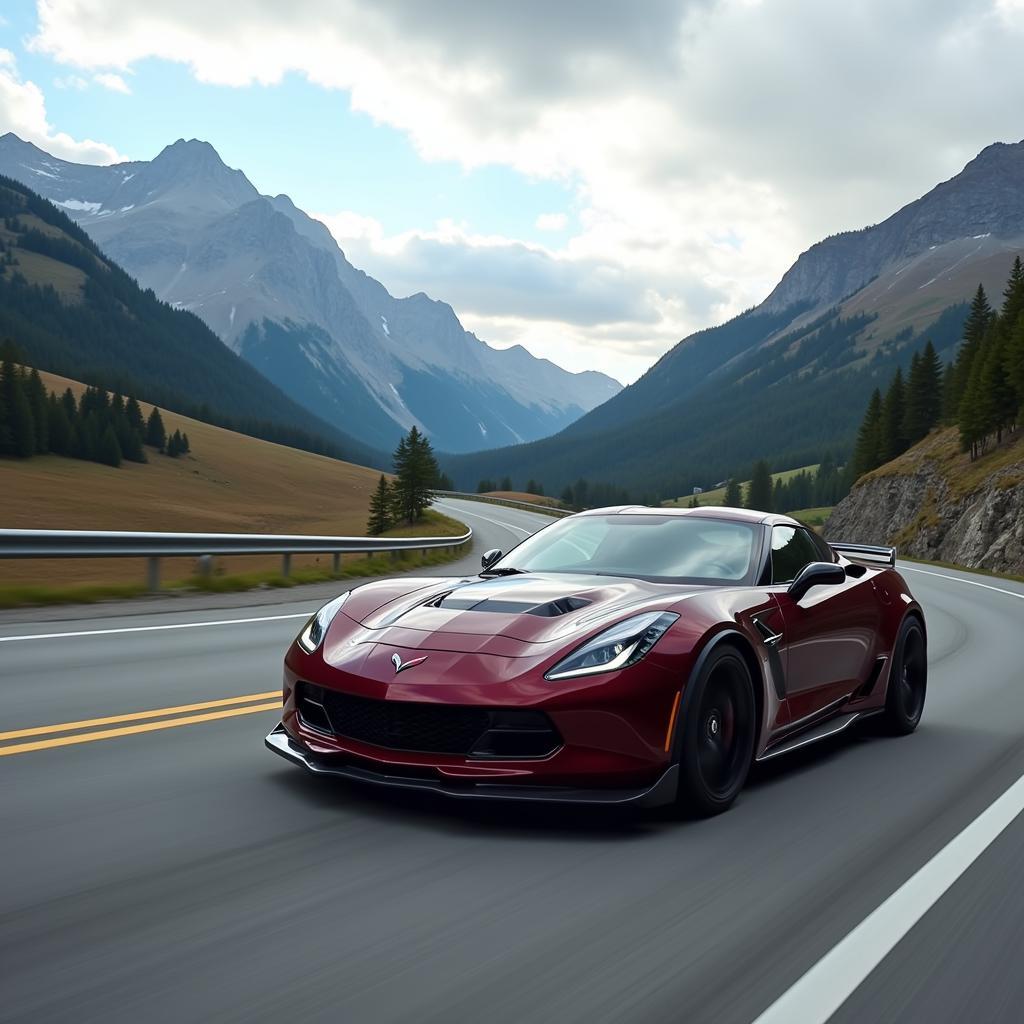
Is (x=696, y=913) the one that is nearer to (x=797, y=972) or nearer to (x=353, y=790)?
(x=797, y=972)

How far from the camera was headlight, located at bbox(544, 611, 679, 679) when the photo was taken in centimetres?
426

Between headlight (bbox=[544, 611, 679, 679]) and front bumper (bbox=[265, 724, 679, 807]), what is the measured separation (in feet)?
1.43

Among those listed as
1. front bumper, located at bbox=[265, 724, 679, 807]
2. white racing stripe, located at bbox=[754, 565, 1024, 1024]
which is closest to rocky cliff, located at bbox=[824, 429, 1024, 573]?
white racing stripe, located at bbox=[754, 565, 1024, 1024]

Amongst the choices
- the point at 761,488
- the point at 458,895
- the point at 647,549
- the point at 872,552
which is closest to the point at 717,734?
the point at 647,549

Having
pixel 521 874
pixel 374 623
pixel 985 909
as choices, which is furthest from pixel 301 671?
pixel 985 909

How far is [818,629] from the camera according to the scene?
573cm

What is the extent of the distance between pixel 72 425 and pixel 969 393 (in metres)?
75.8

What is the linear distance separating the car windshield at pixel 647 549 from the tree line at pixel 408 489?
49338mm

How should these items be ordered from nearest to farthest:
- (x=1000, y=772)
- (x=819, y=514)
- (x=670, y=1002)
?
(x=670, y=1002) < (x=1000, y=772) < (x=819, y=514)

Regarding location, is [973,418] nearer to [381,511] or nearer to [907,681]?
[381,511]

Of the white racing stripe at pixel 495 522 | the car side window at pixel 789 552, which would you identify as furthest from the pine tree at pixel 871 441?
the car side window at pixel 789 552

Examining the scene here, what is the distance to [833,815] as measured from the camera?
15.9 feet

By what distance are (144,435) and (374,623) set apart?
116 metres

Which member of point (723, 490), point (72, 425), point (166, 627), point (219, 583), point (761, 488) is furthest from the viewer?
point (723, 490)
